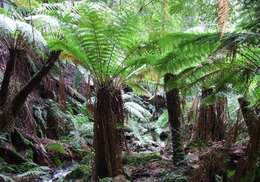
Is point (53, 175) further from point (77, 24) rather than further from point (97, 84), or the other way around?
point (77, 24)

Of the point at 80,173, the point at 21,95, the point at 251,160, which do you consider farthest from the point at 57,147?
the point at 251,160

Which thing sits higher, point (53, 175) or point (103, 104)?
point (103, 104)

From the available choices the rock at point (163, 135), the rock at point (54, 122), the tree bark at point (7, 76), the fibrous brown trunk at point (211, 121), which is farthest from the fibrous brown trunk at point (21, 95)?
the rock at point (163, 135)

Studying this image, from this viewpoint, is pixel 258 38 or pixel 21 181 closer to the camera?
pixel 258 38

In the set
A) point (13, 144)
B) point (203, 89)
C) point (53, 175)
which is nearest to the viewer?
point (53, 175)

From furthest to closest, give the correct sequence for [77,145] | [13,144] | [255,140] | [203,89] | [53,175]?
1. [77,145]
2. [203,89]
3. [13,144]
4. [53,175]
5. [255,140]

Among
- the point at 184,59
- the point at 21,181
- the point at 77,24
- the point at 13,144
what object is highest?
the point at 77,24

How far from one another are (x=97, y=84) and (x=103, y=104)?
27cm

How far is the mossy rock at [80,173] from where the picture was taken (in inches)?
181

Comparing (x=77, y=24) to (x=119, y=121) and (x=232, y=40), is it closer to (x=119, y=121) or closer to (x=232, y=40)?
(x=119, y=121)

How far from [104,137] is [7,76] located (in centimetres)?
130

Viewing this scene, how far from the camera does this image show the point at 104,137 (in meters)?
4.20

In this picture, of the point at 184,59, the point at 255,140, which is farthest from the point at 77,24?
the point at 255,140

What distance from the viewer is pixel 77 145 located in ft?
20.0
